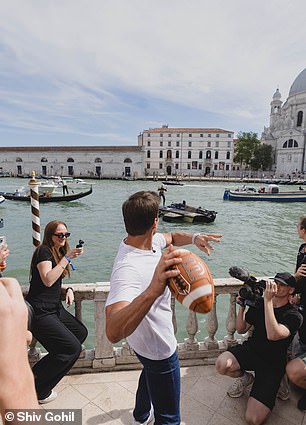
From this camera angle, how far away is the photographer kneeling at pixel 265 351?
183cm

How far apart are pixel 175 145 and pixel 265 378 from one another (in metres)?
61.8

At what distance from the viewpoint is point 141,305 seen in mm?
1045

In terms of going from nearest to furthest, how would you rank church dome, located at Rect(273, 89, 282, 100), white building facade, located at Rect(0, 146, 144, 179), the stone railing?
the stone railing
white building facade, located at Rect(0, 146, 144, 179)
church dome, located at Rect(273, 89, 282, 100)

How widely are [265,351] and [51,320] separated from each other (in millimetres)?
1518

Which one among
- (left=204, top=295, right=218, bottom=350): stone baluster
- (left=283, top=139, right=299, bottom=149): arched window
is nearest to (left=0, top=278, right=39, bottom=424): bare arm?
(left=204, top=295, right=218, bottom=350): stone baluster

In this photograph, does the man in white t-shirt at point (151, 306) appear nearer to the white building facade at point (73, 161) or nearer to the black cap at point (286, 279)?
the black cap at point (286, 279)

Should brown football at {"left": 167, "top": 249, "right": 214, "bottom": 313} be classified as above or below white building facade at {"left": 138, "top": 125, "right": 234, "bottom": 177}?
Answer: below

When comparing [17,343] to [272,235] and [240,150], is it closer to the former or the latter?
[272,235]

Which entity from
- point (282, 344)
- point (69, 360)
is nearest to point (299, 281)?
point (282, 344)

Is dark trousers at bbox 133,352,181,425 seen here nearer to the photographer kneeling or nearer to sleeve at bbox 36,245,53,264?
the photographer kneeling

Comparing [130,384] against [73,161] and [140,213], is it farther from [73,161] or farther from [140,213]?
[73,161]

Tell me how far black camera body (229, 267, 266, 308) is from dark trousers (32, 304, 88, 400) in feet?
4.04

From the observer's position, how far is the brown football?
111cm

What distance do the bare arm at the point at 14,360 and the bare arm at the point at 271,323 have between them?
57.6 inches
